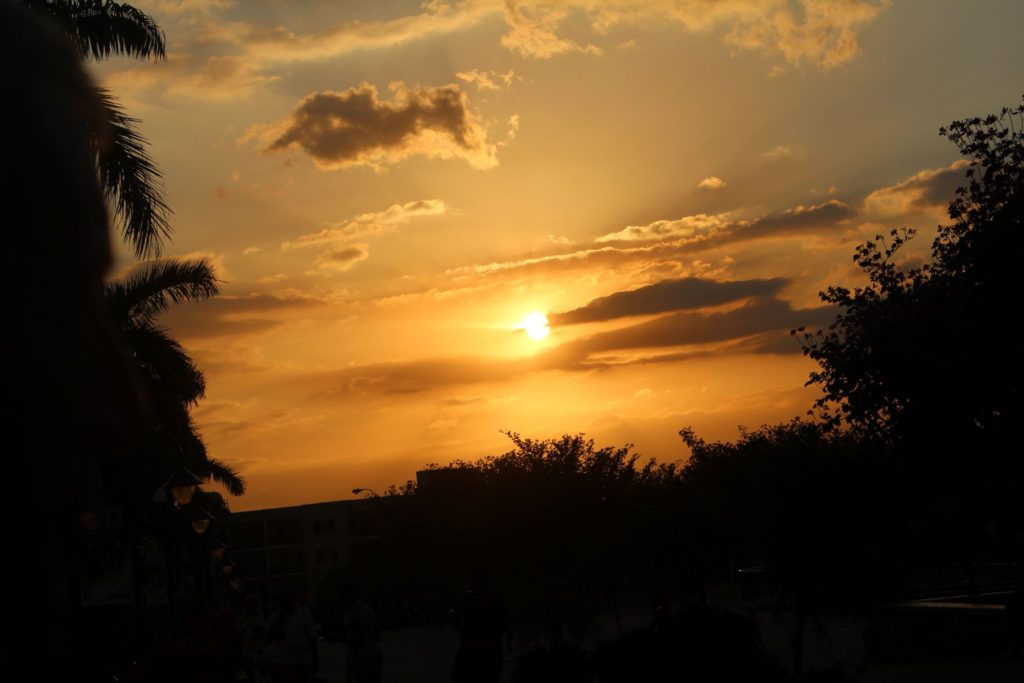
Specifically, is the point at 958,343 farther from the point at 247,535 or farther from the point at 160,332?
the point at 247,535

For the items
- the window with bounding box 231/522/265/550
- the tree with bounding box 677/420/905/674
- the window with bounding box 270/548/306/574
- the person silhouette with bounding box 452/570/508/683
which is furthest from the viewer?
the window with bounding box 231/522/265/550

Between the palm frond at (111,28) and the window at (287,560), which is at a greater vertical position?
the palm frond at (111,28)

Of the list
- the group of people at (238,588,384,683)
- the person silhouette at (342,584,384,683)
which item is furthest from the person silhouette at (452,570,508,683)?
the person silhouette at (342,584,384,683)

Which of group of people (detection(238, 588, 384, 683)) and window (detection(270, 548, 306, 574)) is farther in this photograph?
window (detection(270, 548, 306, 574))

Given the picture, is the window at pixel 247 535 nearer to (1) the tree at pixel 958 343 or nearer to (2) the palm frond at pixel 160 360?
(2) the palm frond at pixel 160 360

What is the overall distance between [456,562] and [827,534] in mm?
39475

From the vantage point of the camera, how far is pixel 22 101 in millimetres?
1079

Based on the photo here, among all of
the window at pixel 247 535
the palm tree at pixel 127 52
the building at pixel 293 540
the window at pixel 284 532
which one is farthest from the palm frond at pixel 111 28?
the window at pixel 247 535

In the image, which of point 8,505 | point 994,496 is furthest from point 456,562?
point 8,505

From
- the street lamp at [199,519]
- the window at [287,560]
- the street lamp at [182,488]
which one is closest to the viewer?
the street lamp at [182,488]

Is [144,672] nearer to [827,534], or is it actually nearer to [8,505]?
[8,505]

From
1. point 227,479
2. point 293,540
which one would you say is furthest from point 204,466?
point 293,540

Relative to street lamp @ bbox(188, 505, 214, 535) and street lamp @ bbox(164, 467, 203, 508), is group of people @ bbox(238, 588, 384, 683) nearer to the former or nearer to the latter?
street lamp @ bbox(164, 467, 203, 508)

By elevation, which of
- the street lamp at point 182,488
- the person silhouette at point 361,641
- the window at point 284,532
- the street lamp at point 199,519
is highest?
the window at point 284,532
